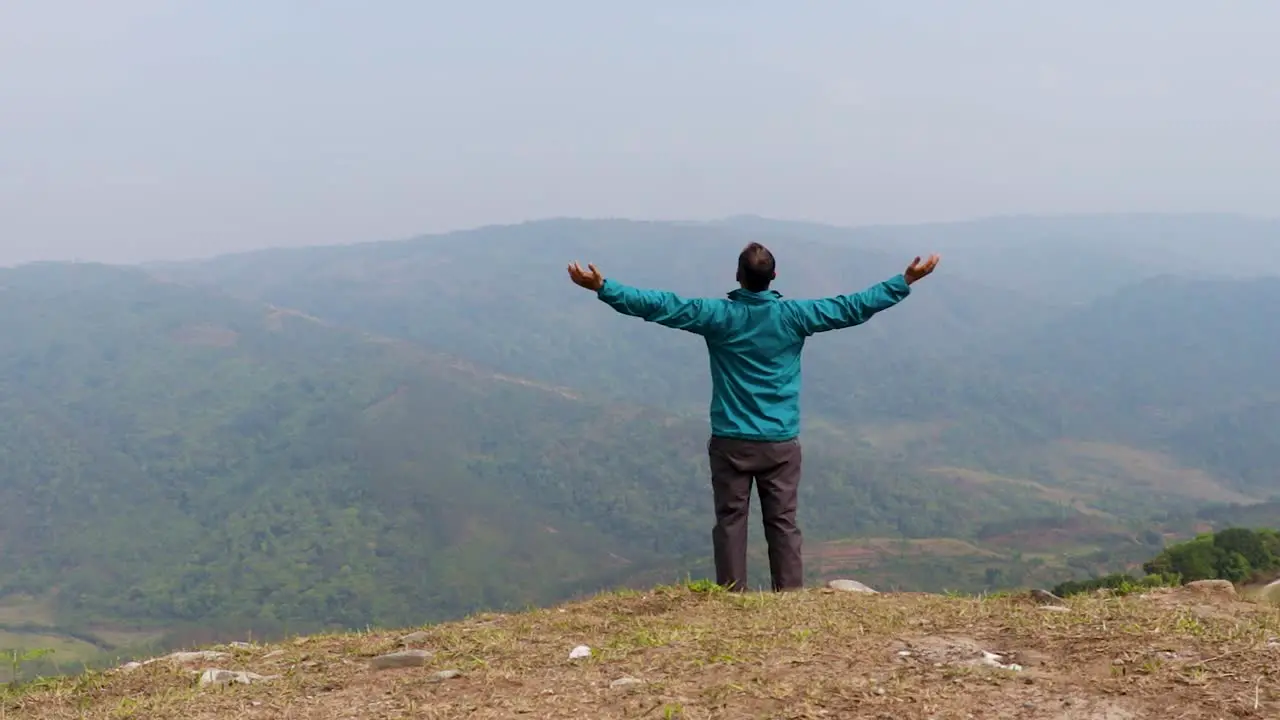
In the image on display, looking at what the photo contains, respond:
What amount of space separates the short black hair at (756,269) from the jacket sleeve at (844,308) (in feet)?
1.02

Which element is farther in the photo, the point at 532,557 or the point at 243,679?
the point at 532,557

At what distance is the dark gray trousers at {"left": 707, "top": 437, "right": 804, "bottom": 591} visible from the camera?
26.8 ft

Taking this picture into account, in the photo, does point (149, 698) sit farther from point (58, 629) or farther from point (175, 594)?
point (175, 594)

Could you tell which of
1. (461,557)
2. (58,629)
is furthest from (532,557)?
(58,629)

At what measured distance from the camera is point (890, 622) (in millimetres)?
6844

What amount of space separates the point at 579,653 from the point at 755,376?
295 cm

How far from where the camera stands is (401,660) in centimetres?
650

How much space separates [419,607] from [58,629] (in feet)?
189

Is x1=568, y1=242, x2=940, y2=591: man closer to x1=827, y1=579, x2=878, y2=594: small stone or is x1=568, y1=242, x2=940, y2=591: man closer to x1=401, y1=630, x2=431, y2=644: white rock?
x1=827, y1=579, x2=878, y2=594: small stone

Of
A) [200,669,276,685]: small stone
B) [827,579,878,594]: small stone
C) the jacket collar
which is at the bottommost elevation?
[827,579,878,594]: small stone

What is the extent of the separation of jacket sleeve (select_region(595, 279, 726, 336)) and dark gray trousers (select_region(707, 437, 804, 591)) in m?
1.06

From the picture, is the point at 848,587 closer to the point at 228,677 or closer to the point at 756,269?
the point at 756,269

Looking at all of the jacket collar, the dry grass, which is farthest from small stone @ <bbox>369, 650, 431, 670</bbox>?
the jacket collar

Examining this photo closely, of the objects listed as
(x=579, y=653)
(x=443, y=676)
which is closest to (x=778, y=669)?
(x=579, y=653)
